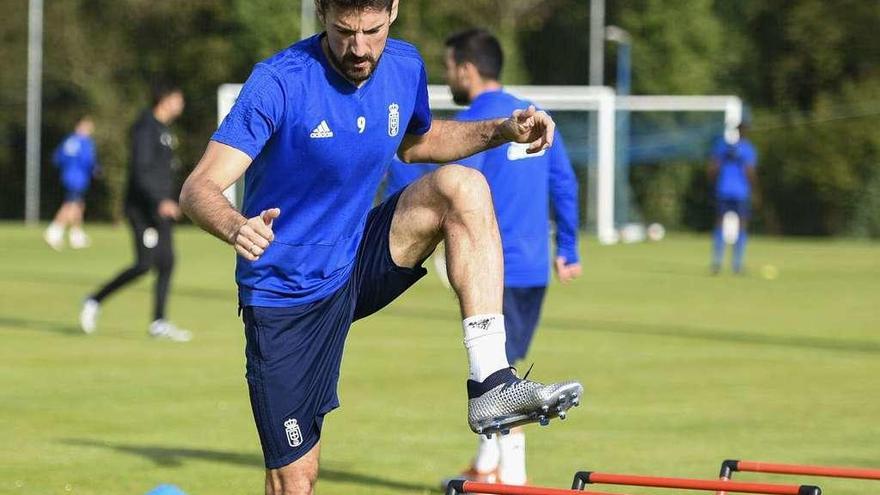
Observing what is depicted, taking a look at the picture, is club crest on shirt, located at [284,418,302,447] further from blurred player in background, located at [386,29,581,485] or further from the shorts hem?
blurred player in background, located at [386,29,581,485]

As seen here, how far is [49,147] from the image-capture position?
5312cm

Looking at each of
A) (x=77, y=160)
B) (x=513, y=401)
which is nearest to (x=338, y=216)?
(x=513, y=401)

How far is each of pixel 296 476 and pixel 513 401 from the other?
103 centimetres

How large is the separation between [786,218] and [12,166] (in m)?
24.0

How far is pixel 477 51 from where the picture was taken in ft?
29.7

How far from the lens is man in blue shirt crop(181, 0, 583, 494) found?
573cm

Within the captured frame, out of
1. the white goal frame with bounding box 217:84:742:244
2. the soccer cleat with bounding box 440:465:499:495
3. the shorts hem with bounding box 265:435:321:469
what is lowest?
the soccer cleat with bounding box 440:465:499:495

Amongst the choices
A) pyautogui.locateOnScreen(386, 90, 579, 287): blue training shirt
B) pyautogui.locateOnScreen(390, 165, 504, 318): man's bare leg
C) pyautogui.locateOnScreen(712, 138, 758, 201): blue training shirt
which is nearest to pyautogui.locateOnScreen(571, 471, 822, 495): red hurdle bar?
pyautogui.locateOnScreen(390, 165, 504, 318): man's bare leg

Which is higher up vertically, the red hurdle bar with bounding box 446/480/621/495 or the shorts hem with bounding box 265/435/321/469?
the shorts hem with bounding box 265/435/321/469

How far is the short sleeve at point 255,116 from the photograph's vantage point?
5.62 meters

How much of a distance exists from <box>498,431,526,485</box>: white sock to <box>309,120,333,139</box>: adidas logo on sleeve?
9.78 feet

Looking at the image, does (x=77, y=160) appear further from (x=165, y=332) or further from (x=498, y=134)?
(x=498, y=134)

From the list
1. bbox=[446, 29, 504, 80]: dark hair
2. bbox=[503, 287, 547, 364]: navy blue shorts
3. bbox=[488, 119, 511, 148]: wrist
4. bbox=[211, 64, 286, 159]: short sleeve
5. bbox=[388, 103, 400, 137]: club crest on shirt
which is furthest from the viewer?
bbox=[503, 287, 547, 364]: navy blue shorts

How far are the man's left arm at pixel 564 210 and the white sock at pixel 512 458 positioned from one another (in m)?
1.26
